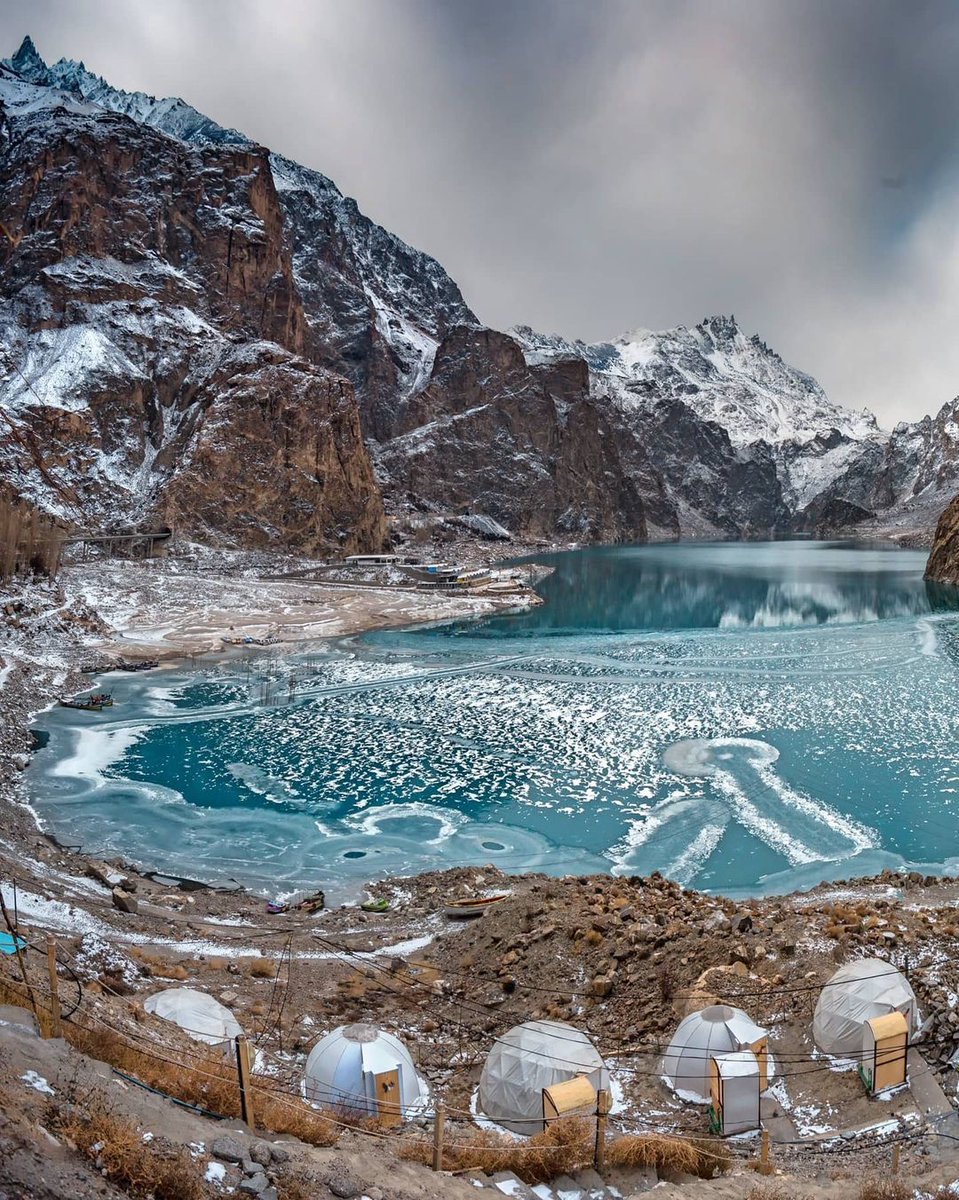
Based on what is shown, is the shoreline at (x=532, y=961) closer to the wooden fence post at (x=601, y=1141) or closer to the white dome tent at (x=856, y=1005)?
the white dome tent at (x=856, y=1005)

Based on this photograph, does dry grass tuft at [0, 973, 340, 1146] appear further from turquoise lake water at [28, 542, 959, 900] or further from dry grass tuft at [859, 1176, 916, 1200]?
turquoise lake water at [28, 542, 959, 900]

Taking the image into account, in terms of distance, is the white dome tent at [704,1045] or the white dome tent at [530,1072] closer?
the white dome tent at [530,1072]

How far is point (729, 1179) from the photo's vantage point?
10.5 metres

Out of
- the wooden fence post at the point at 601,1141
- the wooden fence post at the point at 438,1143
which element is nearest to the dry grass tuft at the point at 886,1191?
the wooden fence post at the point at 601,1141

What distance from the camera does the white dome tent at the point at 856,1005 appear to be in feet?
42.0

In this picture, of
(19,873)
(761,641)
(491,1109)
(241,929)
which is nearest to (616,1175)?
(491,1109)

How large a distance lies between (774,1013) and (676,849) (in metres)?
14.4

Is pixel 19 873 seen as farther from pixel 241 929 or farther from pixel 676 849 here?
pixel 676 849

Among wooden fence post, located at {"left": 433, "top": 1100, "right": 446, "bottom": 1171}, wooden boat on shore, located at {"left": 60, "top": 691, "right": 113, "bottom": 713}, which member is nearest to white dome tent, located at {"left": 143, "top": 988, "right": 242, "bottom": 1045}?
wooden fence post, located at {"left": 433, "top": 1100, "right": 446, "bottom": 1171}

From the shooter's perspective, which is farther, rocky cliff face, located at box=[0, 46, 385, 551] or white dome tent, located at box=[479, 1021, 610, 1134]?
rocky cliff face, located at box=[0, 46, 385, 551]

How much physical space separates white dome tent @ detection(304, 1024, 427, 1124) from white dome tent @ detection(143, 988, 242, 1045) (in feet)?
6.41

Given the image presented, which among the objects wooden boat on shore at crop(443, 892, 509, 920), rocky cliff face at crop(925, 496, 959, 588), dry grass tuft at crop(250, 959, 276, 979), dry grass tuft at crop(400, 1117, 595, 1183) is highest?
rocky cliff face at crop(925, 496, 959, 588)

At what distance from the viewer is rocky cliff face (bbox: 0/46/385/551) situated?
12212 cm

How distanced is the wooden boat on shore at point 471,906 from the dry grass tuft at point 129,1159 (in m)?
14.1
